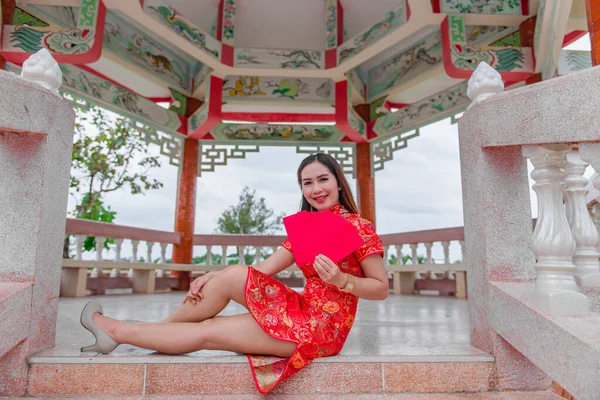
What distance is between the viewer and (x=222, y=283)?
150cm

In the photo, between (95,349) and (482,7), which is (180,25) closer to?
(482,7)

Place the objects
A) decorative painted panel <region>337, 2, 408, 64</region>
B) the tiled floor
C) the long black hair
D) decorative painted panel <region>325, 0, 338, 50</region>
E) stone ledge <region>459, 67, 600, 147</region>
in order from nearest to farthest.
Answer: stone ledge <region>459, 67, 600, 147</region>, the tiled floor, the long black hair, decorative painted panel <region>337, 2, 408, 64</region>, decorative painted panel <region>325, 0, 338, 50</region>

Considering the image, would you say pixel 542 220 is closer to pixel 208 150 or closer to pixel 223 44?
pixel 223 44

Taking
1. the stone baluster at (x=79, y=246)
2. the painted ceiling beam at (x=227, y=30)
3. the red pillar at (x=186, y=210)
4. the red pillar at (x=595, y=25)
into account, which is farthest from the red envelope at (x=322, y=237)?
the red pillar at (x=186, y=210)

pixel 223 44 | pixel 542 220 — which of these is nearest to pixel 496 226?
pixel 542 220

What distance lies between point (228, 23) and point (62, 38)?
1.97m

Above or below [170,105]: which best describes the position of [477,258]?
below

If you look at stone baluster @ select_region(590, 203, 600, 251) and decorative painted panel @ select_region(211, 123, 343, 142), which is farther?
decorative painted panel @ select_region(211, 123, 343, 142)

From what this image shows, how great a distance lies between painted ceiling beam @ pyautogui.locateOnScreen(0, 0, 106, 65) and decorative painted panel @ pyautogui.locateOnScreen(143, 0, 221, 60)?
1.66 ft

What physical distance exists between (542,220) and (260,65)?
4.44 metres

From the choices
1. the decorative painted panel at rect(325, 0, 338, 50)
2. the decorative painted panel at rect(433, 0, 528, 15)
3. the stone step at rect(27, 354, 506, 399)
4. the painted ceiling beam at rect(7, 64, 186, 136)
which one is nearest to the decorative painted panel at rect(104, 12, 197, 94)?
the painted ceiling beam at rect(7, 64, 186, 136)

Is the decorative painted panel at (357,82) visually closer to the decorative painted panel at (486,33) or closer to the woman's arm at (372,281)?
the decorative painted panel at (486,33)

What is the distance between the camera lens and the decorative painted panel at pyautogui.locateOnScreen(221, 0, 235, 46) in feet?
17.0

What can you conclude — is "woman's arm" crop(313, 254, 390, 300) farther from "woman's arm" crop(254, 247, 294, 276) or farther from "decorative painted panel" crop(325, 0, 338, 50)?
"decorative painted panel" crop(325, 0, 338, 50)
